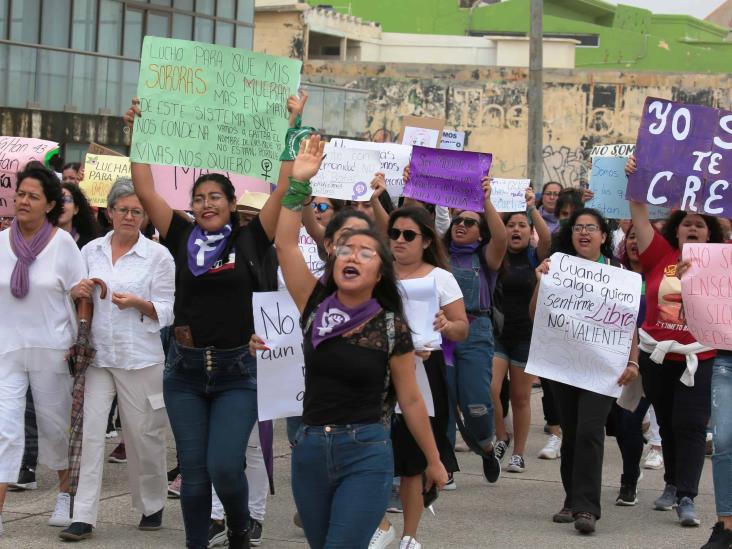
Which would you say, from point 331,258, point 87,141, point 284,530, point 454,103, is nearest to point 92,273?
point 284,530

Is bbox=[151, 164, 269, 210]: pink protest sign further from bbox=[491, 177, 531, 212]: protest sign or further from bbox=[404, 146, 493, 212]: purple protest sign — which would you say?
bbox=[491, 177, 531, 212]: protest sign

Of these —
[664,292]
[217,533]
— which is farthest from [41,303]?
[664,292]

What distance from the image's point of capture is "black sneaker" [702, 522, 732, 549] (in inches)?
275

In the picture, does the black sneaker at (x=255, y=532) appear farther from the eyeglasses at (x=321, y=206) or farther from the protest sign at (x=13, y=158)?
the eyeglasses at (x=321, y=206)

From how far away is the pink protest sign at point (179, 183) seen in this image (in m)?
9.42

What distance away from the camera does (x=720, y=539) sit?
22.9 feet

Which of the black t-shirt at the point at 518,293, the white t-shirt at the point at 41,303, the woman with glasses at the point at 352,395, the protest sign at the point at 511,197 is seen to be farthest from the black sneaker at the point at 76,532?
the protest sign at the point at 511,197

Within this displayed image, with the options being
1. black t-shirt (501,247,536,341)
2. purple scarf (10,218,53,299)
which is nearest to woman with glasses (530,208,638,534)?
black t-shirt (501,247,536,341)

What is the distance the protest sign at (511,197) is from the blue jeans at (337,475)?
233 inches

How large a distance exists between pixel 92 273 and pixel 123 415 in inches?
31.7

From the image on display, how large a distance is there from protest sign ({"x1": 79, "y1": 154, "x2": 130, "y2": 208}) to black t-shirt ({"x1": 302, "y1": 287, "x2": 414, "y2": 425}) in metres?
7.22

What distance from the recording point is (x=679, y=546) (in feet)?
24.3

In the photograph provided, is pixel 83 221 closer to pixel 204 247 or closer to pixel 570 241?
pixel 204 247

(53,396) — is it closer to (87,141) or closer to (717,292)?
(717,292)
